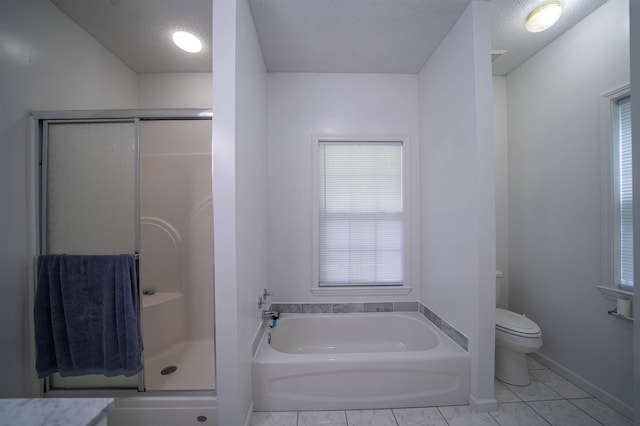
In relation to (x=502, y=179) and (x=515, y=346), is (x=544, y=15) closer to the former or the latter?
(x=502, y=179)

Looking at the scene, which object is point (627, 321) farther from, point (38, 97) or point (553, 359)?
point (38, 97)

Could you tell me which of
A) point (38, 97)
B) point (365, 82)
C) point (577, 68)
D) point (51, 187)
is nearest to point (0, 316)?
point (51, 187)

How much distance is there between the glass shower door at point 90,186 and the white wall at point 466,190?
82.5 inches

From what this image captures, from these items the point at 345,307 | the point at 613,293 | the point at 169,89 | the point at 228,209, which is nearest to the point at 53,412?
the point at 228,209

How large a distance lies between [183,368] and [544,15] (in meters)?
3.44

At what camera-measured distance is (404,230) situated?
221 cm

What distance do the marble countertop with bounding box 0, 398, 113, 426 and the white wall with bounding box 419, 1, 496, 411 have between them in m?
1.74

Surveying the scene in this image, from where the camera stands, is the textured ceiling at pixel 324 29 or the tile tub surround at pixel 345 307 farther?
the tile tub surround at pixel 345 307

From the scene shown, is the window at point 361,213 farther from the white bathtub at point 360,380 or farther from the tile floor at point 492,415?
the tile floor at point 492,415

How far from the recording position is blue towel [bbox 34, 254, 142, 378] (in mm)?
1352

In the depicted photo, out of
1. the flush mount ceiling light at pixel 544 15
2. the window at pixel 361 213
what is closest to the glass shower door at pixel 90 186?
the window at pixel 361 213

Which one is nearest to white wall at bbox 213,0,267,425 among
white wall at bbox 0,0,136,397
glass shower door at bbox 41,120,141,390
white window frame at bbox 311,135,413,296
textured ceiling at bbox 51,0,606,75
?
textured ceiling at bbox 51,0,606,75

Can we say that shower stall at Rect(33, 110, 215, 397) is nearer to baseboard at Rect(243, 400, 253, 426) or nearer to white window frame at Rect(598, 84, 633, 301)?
baseboard at Rect(243, 400, 253, 426)

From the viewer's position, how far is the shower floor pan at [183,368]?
4.93 ft
